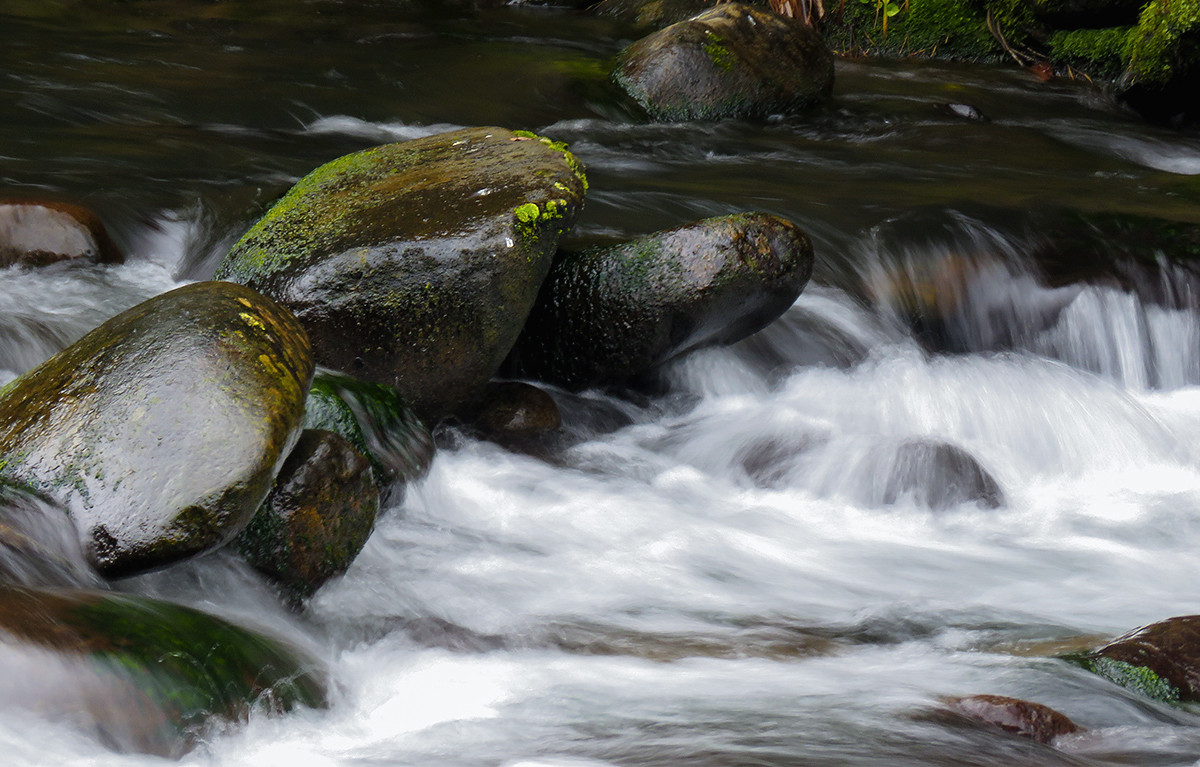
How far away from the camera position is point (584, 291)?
5.10m

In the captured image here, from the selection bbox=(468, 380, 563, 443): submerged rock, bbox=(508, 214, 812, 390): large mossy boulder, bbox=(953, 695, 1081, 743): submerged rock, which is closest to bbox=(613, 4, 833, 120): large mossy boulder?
bbox=(508, 214, 812, 390): large mossy boulder

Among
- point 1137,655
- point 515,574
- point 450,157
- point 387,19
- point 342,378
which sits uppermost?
point 387,19

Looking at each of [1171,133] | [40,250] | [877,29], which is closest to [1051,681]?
[40,250]

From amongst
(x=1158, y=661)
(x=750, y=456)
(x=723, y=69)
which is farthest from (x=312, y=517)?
(x=723, y=69)

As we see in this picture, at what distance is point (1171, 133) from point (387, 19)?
705 centimetres

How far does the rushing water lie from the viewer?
2947 mm

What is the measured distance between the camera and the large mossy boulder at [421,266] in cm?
442

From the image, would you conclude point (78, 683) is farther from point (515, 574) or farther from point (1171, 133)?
point (1171, 133)

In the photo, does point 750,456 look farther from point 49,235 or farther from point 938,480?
point 49,235

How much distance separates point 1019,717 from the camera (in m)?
2.79

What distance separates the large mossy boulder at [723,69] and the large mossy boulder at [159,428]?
231 inches

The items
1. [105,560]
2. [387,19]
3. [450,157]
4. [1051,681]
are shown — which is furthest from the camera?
[387,19]

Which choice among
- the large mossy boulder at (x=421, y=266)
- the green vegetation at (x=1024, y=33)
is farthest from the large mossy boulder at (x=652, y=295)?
the green vegetation at (x=1024, y=33)

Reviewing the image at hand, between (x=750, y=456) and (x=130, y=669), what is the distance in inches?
120
